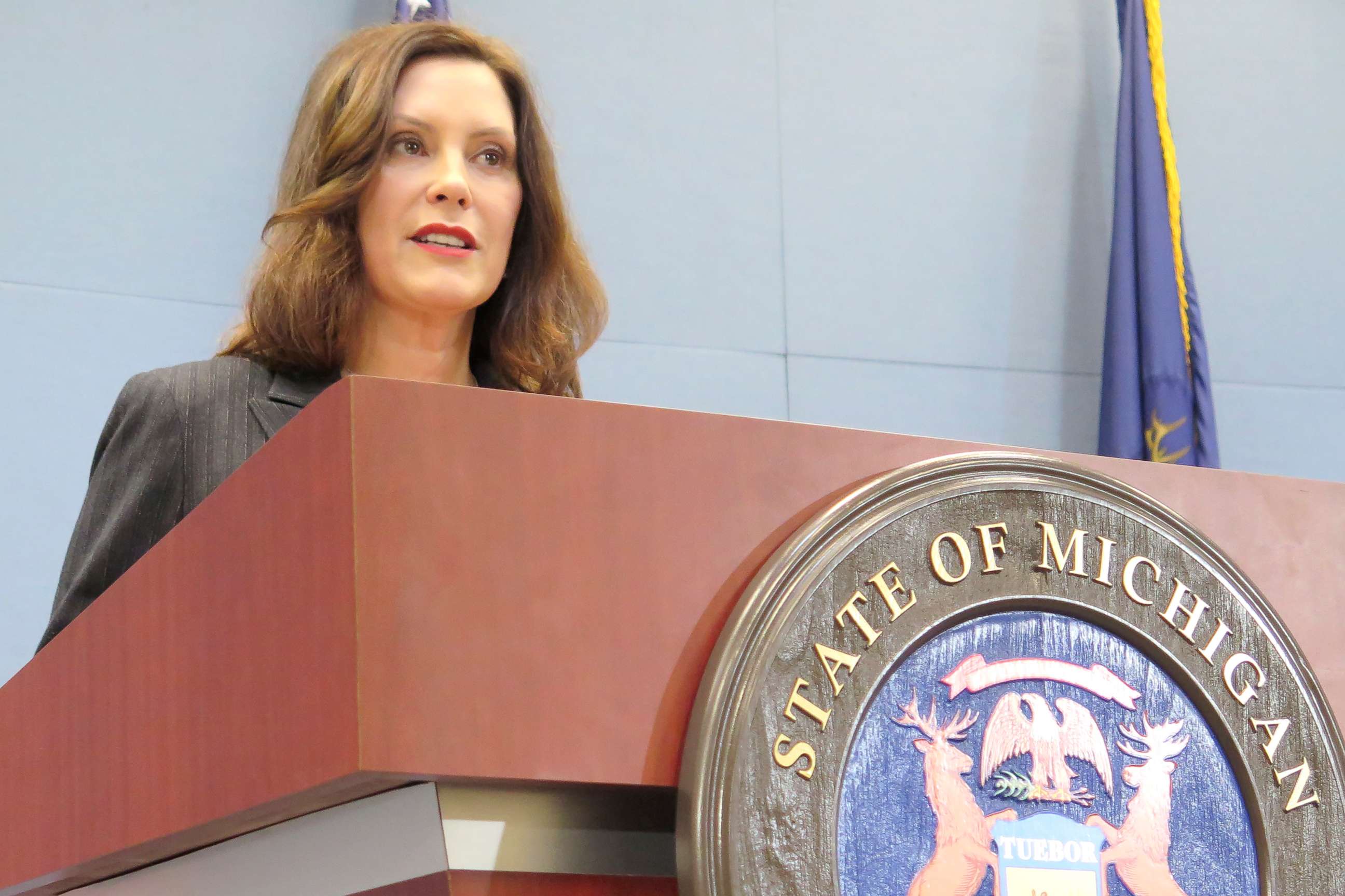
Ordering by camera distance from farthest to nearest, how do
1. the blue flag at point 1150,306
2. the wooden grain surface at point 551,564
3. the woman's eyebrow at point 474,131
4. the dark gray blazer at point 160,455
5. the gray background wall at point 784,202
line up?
the blue flag at point 1150,306 < the gray background wall at point 784,202 < the woman's eyebrow at point 474,131 < the dark gray blazer at point 160,455 < the wooden grain surface at point 551,564

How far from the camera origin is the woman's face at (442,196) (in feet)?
4.49

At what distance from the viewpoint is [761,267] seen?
10.6 feet

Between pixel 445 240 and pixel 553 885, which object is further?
pixel 445 240

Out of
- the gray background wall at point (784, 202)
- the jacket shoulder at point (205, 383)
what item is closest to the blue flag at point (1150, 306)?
the gray background wall at point (784, 202)

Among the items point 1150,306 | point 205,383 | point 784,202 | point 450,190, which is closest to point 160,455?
point 205,383

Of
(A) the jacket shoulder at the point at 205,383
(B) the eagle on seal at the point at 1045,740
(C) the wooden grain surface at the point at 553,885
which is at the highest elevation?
(A) the jacket shoulder at the point at 205,383

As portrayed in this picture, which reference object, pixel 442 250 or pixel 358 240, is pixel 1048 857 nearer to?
pixel 442 250

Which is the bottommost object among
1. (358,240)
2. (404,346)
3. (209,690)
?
(209,690)

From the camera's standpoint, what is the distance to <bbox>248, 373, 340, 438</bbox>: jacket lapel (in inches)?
53.9

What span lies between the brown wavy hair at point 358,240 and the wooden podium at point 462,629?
0.67m

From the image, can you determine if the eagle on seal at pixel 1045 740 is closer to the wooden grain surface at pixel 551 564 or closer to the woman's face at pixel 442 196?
the wooden grain surface at pixel 551 564

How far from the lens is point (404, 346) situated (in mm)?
1459

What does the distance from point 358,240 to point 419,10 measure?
1407mm

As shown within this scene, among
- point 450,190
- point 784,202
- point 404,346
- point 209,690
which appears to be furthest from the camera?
point 784,202
